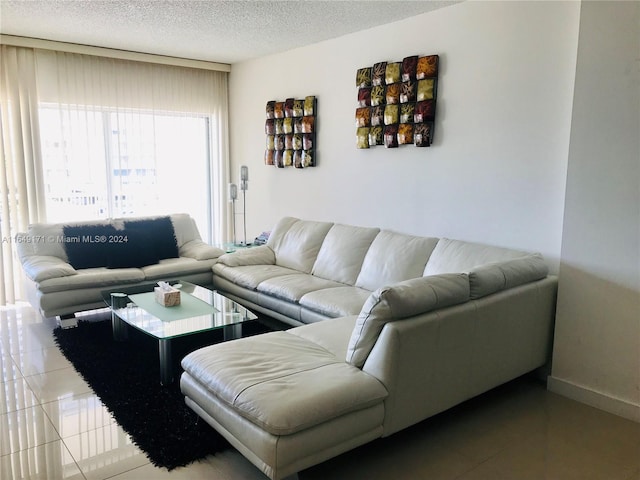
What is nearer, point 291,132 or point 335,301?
point 335,301

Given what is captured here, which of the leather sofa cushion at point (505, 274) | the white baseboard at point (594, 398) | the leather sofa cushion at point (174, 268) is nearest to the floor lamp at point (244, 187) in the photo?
the leather sofa cushion at point (174, 268)

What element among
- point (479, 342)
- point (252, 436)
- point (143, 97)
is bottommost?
point (252, 436)

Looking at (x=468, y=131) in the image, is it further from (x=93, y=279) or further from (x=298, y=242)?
(x=93, y=279)

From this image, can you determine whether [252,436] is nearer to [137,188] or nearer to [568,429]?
[568,429]

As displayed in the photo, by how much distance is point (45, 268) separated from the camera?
12.8 ft

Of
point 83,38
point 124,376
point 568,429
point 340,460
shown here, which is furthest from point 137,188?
point 568,429

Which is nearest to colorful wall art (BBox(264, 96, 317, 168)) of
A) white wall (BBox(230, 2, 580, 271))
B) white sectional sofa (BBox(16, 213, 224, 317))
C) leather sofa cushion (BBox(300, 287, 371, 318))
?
white wall (BBox(230, 2, 580, 271))

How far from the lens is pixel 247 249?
4766 mm

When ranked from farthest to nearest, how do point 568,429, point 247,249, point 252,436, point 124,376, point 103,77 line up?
point 103,77, point 247,249, point 124,376, point 568,429, point 252,436

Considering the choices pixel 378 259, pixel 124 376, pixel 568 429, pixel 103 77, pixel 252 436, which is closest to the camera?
pixel 252 436

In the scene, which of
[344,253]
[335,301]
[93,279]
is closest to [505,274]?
[335,301]

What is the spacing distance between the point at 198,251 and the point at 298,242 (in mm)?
1033

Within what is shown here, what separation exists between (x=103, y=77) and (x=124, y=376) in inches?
134

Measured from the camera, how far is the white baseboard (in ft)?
8.78
